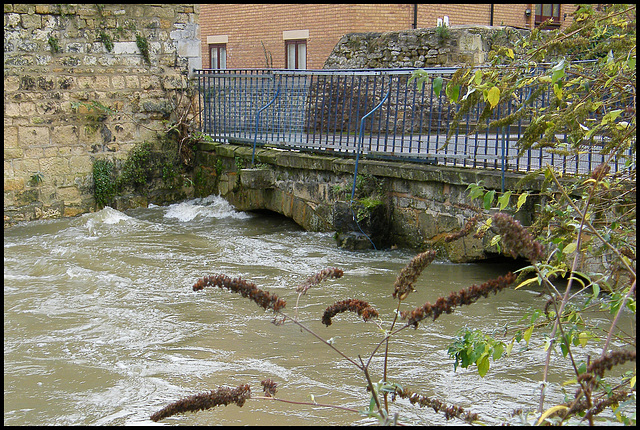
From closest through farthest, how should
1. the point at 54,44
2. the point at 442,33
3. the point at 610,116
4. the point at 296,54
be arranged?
the point at 610,116
the point at 54,44
the point at 442,33
the point at 296,54

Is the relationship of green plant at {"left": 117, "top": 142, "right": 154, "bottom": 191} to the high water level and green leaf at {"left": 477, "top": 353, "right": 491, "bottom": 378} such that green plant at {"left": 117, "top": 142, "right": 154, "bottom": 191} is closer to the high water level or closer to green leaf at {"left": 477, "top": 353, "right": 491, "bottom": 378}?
the high water level

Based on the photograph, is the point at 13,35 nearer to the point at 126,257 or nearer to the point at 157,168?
the point at 157,168

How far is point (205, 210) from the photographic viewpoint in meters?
10.4

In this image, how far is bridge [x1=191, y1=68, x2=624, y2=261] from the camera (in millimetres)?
7102

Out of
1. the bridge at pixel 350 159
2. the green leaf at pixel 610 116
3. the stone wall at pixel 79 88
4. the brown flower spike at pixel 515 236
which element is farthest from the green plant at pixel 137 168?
the brown flower spike at pixel 515 236

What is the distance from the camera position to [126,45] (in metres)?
10.3

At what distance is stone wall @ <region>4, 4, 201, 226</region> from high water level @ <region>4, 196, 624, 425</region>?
1.38 metres

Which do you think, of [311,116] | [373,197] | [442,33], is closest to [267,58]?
[442,33]

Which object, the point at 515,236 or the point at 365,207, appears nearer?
the point at 515,236

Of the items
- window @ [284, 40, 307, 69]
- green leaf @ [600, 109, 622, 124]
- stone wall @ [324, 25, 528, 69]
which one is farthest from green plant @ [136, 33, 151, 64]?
green leaf @ [600, 109, 622, 124]

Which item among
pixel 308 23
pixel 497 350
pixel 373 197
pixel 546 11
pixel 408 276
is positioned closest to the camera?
pixel 408 276

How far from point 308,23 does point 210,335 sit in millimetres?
12965

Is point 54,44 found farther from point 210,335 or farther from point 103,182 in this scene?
point 210,335

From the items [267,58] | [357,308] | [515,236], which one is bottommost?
[357,308]
